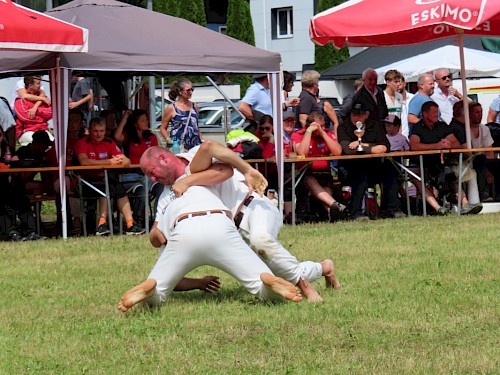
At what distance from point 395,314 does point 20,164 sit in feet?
23.7

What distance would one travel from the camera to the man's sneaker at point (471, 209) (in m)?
14.3

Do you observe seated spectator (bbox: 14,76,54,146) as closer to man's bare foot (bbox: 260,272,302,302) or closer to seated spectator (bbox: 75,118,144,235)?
seated spectator (bbox: 75,118,144,235)

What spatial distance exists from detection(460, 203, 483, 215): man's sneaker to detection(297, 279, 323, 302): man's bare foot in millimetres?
6804

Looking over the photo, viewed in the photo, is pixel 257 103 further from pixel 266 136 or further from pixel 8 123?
pixel 8 123

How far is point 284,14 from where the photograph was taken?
168 ft

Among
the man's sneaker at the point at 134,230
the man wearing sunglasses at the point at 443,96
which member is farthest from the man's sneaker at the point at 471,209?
the man's sneaker at the point at 134,230

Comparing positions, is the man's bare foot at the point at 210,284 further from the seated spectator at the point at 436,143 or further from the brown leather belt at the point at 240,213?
the seated spectator at the point at 436,143

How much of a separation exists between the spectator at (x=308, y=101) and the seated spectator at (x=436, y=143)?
53.5 inches

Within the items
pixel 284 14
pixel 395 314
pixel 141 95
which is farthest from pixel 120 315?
pixel 284 14

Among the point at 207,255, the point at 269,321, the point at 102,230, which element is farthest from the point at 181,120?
the point at 269,321

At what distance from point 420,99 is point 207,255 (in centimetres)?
844

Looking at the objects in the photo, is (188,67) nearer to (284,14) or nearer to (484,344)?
(484,344)

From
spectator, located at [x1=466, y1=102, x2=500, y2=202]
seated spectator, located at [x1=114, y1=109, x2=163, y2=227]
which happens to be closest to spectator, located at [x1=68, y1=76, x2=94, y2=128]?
seated spectator, located at [x1=114, y1=109, x2=163, y2=227]

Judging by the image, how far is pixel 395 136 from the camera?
15.1 metres
